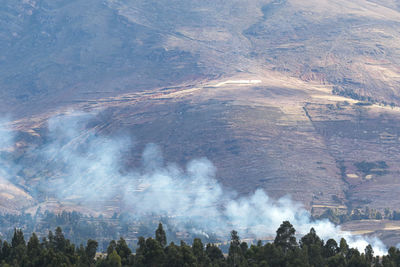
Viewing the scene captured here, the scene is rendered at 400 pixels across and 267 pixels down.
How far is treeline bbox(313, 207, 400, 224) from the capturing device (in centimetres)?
15450

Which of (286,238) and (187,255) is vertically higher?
(286,238)

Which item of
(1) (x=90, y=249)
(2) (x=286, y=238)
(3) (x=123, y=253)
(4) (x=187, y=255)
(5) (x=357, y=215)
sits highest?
(5) (x=357, y=215)

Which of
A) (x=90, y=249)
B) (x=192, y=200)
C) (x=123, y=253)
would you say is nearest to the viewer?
(x=123, y=253)

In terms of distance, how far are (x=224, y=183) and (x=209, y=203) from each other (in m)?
11.2

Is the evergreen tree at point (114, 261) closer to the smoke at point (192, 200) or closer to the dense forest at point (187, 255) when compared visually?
the dense forest at point (187, 255)

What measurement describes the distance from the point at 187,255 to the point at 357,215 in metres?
89.8

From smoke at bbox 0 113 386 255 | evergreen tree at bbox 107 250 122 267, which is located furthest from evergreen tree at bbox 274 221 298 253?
smoke at bbox 0 113 386 255

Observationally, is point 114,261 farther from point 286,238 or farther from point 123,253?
point 286,238

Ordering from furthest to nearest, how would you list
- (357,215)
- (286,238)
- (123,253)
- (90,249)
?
(357,215) < (90,249) < (286,238) < (123,253)

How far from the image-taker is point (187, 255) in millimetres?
73500

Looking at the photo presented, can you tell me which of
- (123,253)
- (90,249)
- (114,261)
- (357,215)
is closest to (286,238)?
(123,253)

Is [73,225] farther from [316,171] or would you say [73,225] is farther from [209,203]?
[316,171]

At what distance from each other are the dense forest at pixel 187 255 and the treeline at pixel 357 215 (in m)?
67.9

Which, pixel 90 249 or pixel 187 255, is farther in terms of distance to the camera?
pixel 90 249
